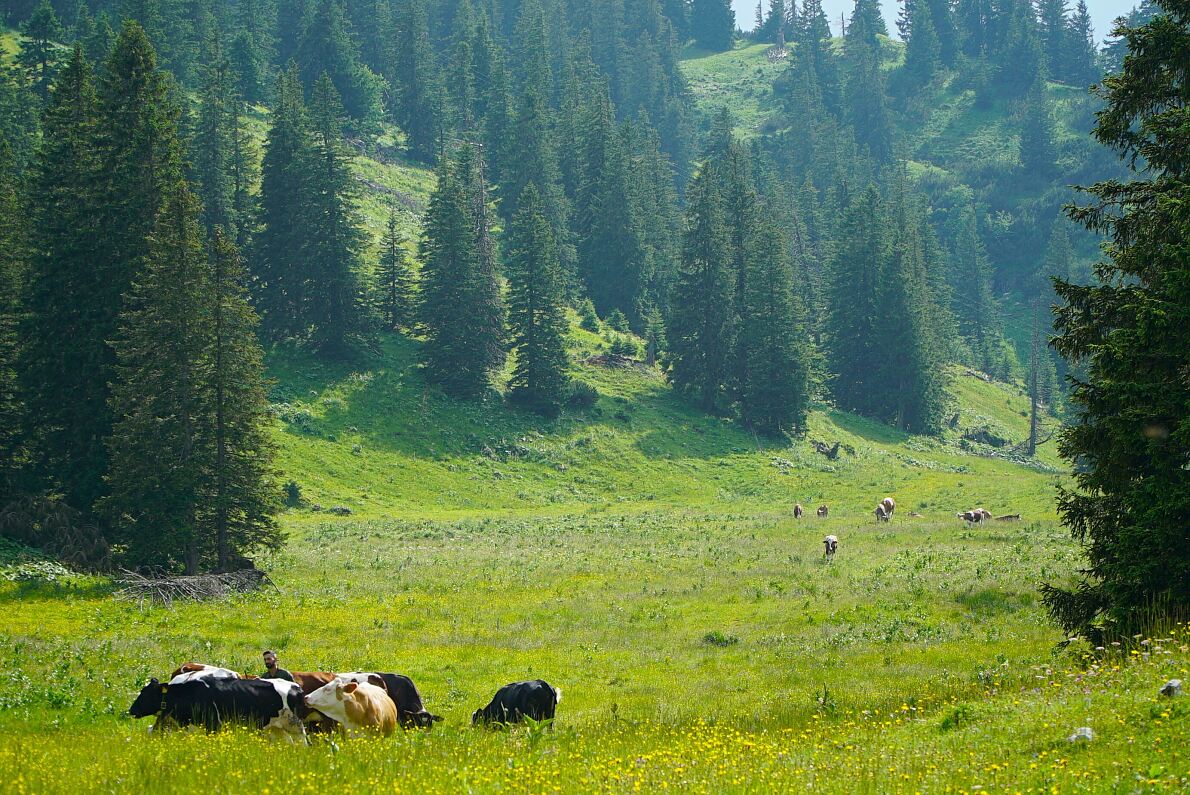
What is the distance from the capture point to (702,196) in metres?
86.5

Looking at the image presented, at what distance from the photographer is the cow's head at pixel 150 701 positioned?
1385 cm

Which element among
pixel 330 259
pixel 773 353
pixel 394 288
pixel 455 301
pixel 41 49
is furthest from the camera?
pixel 41 49

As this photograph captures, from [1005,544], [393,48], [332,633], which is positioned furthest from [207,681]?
[393,48]

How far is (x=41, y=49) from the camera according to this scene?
95938mm

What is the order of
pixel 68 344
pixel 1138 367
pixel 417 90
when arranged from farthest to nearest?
pixel 417 90, pixel 68 344, pixel 1138 367

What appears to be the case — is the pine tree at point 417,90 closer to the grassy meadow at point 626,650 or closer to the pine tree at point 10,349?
the grassy meadow at point 626,650

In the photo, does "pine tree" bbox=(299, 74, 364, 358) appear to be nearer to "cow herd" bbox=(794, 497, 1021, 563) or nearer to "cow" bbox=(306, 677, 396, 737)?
"cow herd" bbox=(794, 497, 1021, 563)

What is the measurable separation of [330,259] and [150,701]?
59.0 m

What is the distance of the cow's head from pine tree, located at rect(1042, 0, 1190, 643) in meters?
13.5

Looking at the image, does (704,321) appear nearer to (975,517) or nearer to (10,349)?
(975,517)

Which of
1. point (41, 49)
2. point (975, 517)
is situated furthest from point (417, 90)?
point (975, 517)

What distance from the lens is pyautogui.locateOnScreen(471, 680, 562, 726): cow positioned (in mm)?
14955

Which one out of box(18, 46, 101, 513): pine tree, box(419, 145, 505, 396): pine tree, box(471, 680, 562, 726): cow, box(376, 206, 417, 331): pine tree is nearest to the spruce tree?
box(419, 145, 505, 396): pine tree

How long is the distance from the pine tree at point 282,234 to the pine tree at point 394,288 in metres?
7.28
